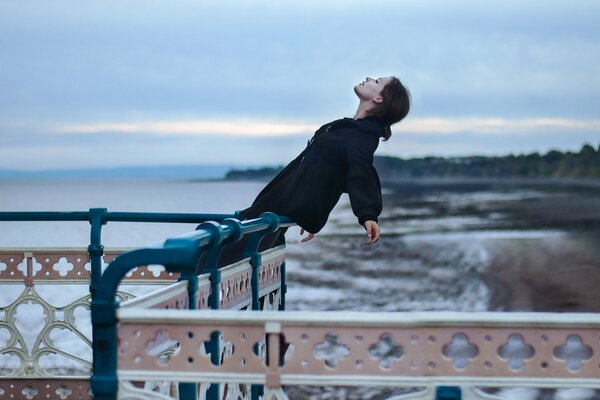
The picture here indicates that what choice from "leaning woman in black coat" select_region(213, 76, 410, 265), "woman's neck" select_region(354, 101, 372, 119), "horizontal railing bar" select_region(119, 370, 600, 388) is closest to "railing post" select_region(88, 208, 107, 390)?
"leaning woman in black coat" select_region(213, 76, 410, 265)

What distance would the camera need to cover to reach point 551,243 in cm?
4525

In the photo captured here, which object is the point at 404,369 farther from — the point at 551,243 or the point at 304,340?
the point at 551,243

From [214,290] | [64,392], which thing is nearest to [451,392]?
[214,290]

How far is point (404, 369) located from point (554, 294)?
26179mm

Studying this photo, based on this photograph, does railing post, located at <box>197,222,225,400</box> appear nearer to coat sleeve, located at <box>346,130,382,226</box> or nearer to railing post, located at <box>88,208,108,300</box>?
coat sleeve, located at <box>346,130,382,226</box>

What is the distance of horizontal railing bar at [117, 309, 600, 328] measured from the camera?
135 inches

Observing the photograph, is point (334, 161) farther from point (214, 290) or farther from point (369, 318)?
point (369, 318)

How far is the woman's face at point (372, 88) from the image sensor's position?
20.4 feet

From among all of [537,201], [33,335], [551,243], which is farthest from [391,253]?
[537,201]

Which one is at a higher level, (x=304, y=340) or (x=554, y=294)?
(x=304, y=340)

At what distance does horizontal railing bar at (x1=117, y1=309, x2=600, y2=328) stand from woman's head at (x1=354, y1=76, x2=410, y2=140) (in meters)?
2.85

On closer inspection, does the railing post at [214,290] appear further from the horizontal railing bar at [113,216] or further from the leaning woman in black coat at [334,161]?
the horizontal railing bar at [113,216]

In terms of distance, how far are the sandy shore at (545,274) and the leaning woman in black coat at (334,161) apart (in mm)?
18835

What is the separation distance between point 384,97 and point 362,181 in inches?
24.2
